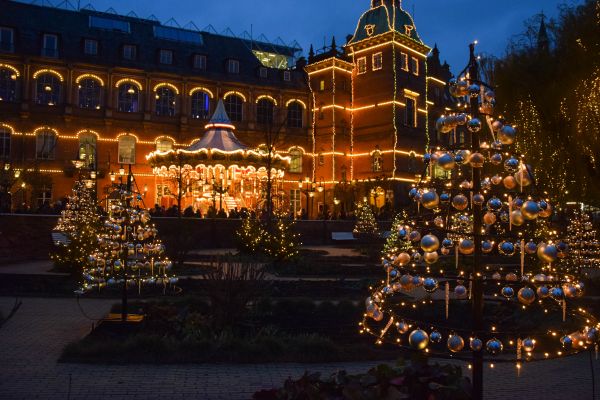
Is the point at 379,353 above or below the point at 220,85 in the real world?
below

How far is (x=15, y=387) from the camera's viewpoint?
257 inches

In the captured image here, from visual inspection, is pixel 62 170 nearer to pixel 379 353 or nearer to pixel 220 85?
pixel 220 85

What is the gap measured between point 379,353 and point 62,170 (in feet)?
120

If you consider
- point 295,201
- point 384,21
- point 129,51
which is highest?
point 384,21

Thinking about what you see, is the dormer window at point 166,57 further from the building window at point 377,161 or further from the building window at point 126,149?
the building window at point 377,161

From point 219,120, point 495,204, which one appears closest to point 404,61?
point 219,120

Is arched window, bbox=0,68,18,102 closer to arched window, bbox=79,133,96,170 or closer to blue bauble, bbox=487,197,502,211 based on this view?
arched window, bbox=79,133,96,170

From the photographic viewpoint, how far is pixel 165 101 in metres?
43.2

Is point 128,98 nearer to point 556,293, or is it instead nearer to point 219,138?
point 219,138

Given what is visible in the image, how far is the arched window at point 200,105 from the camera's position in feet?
145

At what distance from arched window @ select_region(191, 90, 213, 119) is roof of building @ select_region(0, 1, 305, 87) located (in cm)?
163

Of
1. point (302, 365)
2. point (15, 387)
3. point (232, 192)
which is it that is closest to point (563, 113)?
point (302, 365)

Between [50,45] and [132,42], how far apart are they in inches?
246

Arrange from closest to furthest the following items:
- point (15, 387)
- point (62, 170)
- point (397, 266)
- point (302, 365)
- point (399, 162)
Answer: point (397, 266) < point (15, 387) < point (302, 365) < point (62, 170) < point (399, 162)
